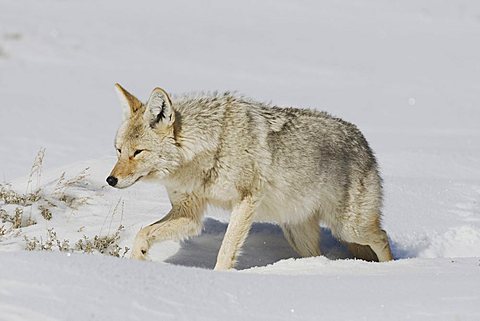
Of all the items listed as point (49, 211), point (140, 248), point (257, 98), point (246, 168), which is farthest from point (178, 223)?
point (257, 98)

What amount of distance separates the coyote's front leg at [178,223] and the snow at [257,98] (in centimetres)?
24

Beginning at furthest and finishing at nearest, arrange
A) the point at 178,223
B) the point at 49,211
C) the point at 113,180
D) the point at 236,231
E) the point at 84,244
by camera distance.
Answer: the point at 49,211 → the point at 84,244 → the point at 178,223 → the point at 236,231 → the point at 113,180

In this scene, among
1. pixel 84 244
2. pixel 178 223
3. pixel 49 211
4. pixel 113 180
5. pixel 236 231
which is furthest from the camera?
pixel 49 211

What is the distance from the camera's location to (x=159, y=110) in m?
5.52

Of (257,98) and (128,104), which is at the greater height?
(128,104)

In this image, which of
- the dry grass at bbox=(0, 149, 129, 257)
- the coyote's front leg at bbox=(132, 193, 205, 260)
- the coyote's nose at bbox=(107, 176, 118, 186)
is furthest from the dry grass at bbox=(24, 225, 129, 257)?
the coyote's nose at bbox=(107, 176, 118, 186)

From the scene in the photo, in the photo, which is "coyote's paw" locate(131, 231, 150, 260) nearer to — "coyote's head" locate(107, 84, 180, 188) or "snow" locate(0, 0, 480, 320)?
"snow" locate(0, 0, 480, 320)

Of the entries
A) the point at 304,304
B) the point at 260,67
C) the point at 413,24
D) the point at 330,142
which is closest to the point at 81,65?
the point at 260,67

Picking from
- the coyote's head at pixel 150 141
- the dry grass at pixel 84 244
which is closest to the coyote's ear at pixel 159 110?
the coyote's head at pixel 150 141

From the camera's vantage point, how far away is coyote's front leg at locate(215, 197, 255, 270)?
557 cm

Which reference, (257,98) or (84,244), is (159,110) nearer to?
(84,244)

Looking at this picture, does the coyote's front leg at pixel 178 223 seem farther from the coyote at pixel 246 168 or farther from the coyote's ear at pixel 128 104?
the coyote's ear at pixel 128 104

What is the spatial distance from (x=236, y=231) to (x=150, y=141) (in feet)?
3.09

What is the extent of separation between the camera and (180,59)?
1845 centimetres
